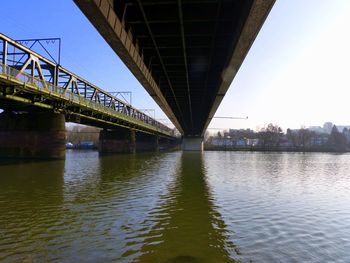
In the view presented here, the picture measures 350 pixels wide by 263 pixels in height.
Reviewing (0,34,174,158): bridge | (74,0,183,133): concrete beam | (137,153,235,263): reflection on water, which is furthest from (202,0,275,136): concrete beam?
(0,34,174,158): bridge

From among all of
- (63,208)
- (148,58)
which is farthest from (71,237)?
(148,58)

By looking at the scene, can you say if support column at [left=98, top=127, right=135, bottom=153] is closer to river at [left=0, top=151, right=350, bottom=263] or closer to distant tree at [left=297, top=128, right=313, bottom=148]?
river at [left=0, top=151, right=350, bottom=263]

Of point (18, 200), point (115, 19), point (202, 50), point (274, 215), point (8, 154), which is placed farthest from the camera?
point (8, 154)

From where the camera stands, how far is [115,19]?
52.3ft

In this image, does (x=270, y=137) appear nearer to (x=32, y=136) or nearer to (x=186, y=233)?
(x=32, y=136)

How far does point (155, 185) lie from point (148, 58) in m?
10.4

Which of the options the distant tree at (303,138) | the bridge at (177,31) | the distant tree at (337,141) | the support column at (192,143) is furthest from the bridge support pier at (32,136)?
the distant tree at (303,138)

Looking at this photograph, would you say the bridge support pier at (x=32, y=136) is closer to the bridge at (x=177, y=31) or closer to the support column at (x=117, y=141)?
the bridge at (x=177, y=31)

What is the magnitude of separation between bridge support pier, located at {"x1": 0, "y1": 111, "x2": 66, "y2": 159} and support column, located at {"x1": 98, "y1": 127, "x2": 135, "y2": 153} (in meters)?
38.8

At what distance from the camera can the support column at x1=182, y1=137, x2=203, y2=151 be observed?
409 ft

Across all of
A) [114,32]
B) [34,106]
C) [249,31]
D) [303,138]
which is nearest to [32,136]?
[34,106]

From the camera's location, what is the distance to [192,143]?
126 m

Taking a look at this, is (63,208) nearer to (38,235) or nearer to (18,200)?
(18,200)

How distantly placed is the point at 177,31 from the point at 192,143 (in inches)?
4145
